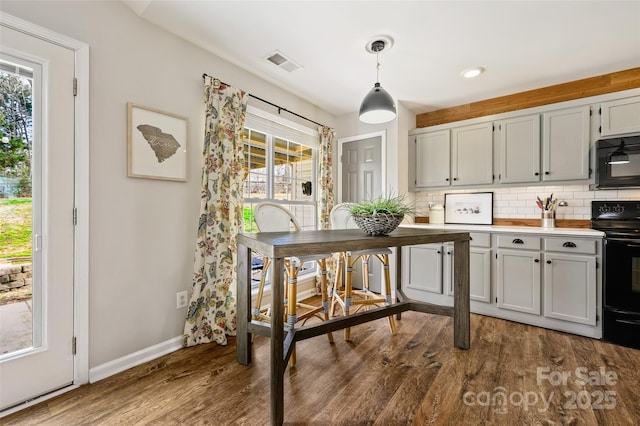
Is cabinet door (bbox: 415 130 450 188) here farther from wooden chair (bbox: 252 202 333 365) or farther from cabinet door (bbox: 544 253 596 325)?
wooden chair (bbox: 252 202 333 365)

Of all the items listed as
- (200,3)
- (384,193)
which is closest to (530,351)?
(384,193)

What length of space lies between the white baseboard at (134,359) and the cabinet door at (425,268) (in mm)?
2585

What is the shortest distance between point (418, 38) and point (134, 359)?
→ 3.27 meters

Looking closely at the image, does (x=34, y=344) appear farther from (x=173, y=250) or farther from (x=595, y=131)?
(x=595, y=131)

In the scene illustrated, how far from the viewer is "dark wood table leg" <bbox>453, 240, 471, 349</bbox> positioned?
88.4 inches

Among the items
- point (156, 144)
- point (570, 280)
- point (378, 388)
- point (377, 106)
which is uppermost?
point (377, 106)

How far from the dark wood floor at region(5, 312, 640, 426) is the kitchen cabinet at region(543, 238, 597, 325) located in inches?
10.7

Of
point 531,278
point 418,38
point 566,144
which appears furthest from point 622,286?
point 418,38

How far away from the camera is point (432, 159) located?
12.1ft

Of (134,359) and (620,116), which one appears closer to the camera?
(134,359)

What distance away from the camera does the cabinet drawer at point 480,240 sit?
3.00 metres

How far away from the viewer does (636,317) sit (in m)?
2.29

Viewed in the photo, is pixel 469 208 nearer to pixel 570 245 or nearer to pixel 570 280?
pixel 570 245

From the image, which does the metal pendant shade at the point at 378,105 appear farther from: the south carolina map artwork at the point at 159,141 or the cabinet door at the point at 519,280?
the cabinet door at the point at 519,280
